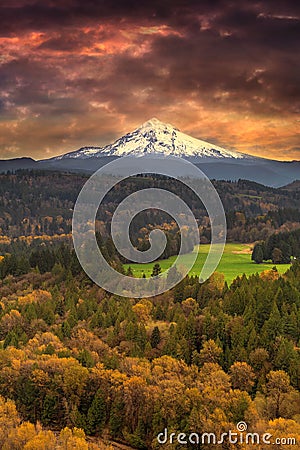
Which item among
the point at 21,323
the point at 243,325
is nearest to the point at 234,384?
the point at 243,325

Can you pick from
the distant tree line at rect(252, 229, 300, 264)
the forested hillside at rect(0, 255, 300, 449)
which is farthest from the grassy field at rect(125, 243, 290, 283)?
the forested hillside at rect(0, 255, 300, 449)

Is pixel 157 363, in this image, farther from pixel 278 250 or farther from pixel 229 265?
pixel 278 250

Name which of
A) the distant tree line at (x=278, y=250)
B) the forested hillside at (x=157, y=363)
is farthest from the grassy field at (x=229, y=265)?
the forested hillside at (x=157, y=363)

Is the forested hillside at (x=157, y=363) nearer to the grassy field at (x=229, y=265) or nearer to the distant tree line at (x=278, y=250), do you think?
the grassy field at (x=229, y=265)

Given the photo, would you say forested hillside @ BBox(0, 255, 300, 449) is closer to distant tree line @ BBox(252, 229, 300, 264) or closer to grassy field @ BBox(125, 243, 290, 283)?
grassy field @ BBox(125, 243, 290, 283)

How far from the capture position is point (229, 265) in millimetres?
132500

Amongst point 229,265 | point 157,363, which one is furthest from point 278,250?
point 157,363

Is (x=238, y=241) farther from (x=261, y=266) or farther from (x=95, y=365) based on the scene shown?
(x=95, y=365)

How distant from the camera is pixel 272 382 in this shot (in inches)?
2461

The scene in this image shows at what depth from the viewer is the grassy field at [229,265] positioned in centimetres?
11899

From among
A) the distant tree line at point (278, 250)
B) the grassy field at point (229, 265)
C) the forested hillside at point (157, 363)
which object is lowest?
the forested hillside at point (157, 363)

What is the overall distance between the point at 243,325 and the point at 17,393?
34.4 metres

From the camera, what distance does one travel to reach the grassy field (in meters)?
119

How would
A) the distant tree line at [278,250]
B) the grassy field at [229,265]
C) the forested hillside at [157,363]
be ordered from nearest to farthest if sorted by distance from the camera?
the forested hillside at [157,363] < the grassy field at [229,265] < the distant tree line at [278,250]
